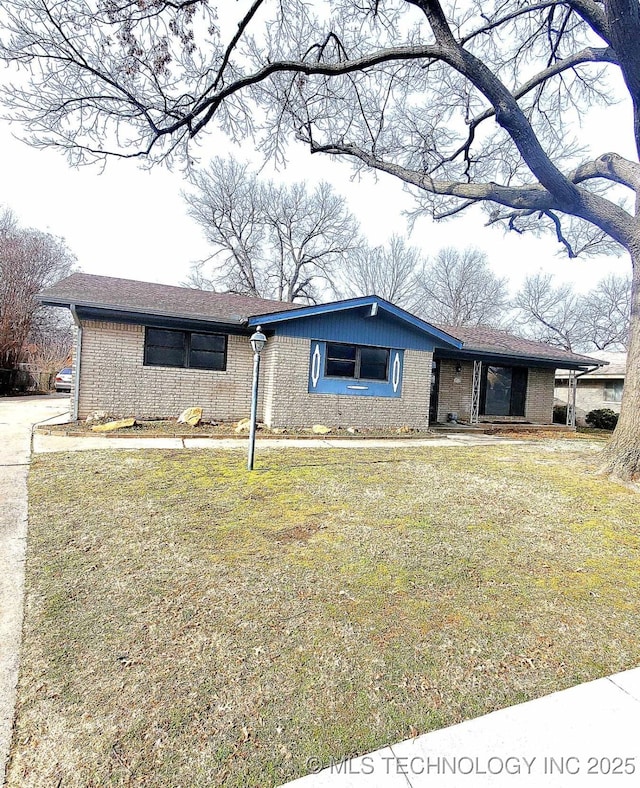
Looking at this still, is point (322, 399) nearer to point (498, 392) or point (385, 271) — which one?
point (498, 392)

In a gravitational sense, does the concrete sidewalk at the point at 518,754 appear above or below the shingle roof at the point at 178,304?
below

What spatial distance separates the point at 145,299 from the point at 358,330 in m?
5.41

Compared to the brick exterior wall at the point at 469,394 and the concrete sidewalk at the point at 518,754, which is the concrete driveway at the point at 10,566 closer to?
the concrete sidewalk at the point at 518,754

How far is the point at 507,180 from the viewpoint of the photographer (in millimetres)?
12664

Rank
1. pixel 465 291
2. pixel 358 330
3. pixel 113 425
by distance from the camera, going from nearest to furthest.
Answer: pixel 113 425, pixel 358 330, pixel 465 291

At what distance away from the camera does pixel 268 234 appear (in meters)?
31.0

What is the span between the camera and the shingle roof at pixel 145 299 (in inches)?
355

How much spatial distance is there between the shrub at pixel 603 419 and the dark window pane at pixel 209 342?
15.4 meters

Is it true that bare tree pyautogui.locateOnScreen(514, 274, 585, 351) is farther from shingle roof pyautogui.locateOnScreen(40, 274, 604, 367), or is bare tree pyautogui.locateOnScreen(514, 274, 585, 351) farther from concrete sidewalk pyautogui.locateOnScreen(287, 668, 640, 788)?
concrete sidewalk pyautogui.locateOnScreen(287, 668, 640, 788)

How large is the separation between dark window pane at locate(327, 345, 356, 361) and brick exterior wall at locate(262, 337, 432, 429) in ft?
2.12

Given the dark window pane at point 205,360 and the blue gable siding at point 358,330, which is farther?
the dark window pane at point 205,360

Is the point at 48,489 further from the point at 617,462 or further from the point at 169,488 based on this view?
the point at 617,462

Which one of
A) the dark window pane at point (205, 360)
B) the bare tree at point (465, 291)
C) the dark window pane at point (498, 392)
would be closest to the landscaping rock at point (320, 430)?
the dark window pane at point (205, 360)

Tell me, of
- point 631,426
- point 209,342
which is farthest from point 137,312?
point 631,426
